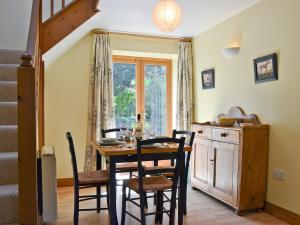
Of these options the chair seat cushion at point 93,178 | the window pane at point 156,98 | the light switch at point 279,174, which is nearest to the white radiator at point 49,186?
the chair seat cushion at point 93,178

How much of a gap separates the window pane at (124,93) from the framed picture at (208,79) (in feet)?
4.14

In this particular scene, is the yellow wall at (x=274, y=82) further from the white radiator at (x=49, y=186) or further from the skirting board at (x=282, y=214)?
the white radiator at (x=49, y=186)

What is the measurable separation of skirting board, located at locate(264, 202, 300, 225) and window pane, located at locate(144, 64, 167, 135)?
2433 mm

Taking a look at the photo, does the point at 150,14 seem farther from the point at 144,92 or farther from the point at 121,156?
the point at 121,156

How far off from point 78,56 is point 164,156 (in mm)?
2494

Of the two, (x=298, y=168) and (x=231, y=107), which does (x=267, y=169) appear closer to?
(x=298, y=168)

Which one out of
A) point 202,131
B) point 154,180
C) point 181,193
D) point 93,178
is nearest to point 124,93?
point 202,131

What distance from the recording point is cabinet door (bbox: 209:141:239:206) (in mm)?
3213

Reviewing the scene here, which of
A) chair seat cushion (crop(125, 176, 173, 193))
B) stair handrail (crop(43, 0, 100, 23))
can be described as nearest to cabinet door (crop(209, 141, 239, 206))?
chair seat cushion (crop(125, 176, 173, 193))

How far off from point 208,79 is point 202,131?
1.03 m

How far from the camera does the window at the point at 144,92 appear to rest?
493 centimetres

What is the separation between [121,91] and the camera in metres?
4.93

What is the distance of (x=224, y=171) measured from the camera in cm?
338

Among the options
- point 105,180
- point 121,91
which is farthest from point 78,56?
point 105,180
